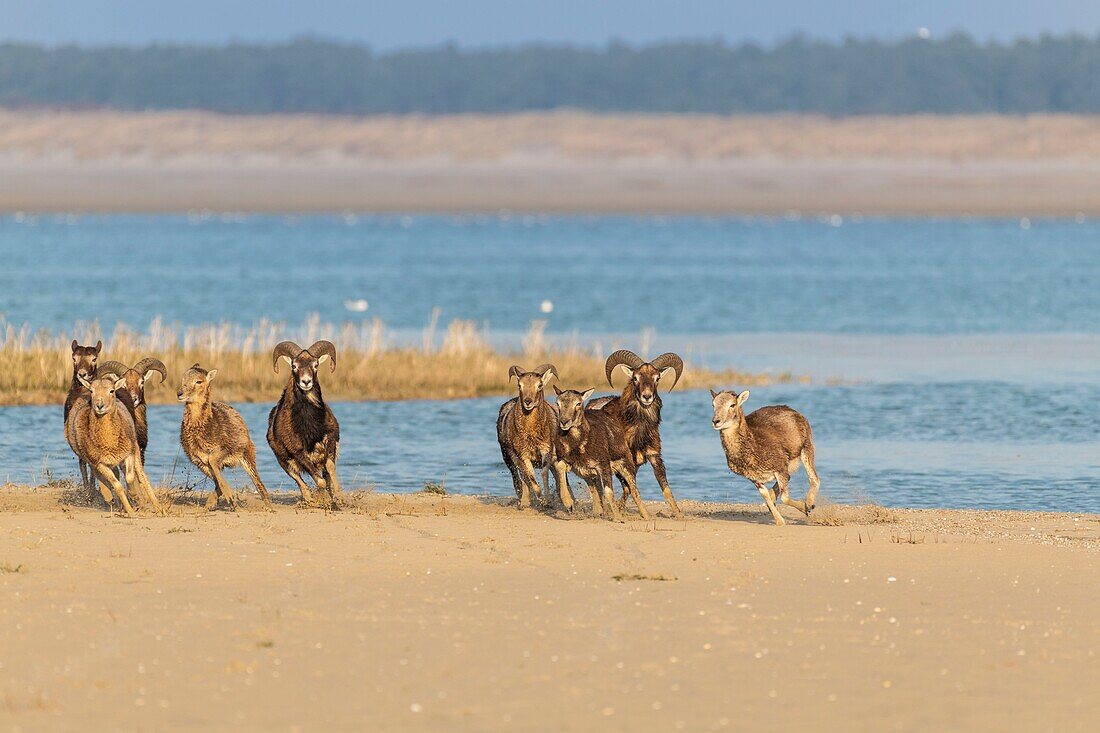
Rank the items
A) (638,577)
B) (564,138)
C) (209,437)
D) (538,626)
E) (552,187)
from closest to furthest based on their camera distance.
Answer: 1. (538,626)
2. (638,577)
3. (209,437)
4. (552,187)
5. (564,138)

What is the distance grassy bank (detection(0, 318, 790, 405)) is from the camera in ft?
91.7

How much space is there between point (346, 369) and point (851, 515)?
1333cm

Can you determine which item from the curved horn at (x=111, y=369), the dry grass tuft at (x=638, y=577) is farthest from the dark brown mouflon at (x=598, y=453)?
the curved horn at (x=111, y=369)

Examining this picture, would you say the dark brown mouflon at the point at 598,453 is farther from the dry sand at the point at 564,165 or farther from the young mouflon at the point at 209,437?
the dry sand at the point at 564,165

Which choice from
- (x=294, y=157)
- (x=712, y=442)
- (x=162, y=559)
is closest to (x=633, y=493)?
(x=162, y=559)

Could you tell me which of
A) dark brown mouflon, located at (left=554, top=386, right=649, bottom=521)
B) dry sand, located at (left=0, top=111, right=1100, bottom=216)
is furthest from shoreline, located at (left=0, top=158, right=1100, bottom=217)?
dark brown mouflon, located at (left=554, top=386, right=649, bottom=521)

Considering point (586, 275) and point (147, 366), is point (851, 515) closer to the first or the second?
point (147, 366)

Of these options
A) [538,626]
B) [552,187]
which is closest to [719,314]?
[538,626]

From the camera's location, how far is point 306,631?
1196 cm

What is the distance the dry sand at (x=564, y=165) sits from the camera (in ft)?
468

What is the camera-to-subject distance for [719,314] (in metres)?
49.2

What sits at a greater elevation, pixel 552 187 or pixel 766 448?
pixel 552 187

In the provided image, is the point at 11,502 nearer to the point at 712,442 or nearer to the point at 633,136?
the point at 712,442

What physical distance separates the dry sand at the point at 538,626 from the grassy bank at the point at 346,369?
37.1ft
